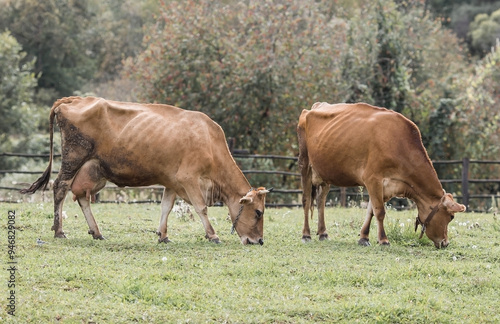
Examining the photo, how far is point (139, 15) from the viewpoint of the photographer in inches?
1780

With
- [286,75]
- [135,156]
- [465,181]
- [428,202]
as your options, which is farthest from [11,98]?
[428,202]

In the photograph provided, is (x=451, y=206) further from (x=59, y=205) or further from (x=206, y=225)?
(x=59, y=205)

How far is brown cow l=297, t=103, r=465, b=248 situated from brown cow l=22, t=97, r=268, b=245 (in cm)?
125

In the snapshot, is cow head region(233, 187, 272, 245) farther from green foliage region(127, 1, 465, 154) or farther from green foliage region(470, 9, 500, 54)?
green foliage region(470, 9, 500, 54)

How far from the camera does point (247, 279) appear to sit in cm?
865

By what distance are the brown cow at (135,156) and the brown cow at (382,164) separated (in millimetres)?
1255

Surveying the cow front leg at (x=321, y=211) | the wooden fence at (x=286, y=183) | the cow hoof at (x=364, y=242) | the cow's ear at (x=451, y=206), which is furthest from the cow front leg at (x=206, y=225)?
the wooden fence at (x=286, y=183)

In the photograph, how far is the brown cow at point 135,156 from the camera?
34.9ft

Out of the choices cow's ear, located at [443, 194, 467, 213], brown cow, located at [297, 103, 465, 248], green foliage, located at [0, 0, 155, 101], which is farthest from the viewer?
green foliage, located at [0, 0, 155, 101]

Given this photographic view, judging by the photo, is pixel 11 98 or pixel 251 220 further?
pixel 11 98

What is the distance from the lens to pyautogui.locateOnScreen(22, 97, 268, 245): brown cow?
10.6 metres

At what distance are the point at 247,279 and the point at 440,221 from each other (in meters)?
3.43

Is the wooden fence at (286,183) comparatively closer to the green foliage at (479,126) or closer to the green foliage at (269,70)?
the green foliage at (479,126)

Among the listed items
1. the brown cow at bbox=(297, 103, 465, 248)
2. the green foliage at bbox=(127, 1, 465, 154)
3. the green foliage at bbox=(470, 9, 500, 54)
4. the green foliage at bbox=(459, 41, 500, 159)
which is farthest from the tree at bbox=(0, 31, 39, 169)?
the green foliage at bbox=(470, 9, 500, 54)
